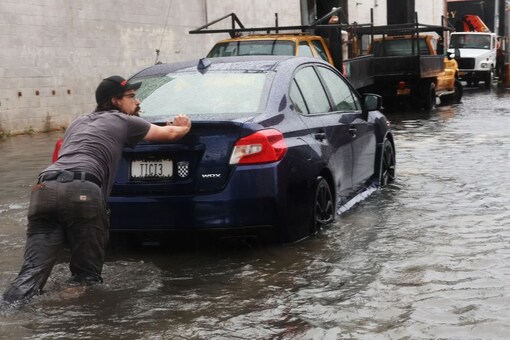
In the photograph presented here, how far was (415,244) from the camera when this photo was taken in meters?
6.97

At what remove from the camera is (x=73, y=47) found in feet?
72.0

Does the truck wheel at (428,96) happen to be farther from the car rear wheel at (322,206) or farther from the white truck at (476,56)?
the car rear wheel at (322,206)

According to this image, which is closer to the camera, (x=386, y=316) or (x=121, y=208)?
(x=386, y=316)

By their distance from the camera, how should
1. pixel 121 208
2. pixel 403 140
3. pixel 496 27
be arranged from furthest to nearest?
1. pixel 496 27
2. pixel 403 140
3. pixel 121 208

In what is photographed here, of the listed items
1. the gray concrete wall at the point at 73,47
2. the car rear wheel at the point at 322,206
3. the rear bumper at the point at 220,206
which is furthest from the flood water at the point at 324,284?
the gray concrete wall at the point at 73,47

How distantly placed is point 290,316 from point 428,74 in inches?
733

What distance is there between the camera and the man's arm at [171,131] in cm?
594

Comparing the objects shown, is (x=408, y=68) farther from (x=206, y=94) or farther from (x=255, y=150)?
(x=255, y=150)

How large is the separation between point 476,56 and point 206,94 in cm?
3111

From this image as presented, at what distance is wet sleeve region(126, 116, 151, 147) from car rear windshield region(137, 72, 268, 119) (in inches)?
34.6

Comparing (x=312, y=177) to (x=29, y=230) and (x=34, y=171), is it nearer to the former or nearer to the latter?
(x=29, y=230)

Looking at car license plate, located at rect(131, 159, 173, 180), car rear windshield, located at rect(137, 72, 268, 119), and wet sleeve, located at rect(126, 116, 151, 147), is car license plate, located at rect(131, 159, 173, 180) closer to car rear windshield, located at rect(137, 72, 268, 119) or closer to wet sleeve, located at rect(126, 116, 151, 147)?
car rear windshield, located at rect(137, 72, 268, 119)

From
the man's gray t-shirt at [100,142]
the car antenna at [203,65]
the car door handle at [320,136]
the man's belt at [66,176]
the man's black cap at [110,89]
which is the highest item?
the car antenna at [203,65]

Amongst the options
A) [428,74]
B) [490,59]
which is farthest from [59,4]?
[490,59]
